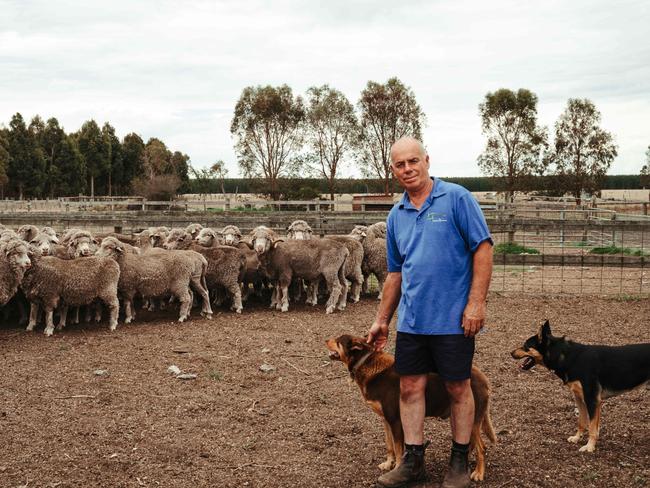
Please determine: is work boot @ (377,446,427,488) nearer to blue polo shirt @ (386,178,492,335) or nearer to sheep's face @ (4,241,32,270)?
blue polo shirt @ (386,178,492,335)

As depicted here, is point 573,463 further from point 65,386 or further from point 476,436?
point 65,386

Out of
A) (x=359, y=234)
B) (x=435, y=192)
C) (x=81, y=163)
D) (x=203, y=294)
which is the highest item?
(x=81, y=163)

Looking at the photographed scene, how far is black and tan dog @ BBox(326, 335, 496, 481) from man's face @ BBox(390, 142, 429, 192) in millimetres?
1299

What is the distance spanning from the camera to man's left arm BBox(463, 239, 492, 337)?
172 inches

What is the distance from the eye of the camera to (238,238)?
14.3 m

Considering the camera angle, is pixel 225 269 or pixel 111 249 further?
pixel 225 269

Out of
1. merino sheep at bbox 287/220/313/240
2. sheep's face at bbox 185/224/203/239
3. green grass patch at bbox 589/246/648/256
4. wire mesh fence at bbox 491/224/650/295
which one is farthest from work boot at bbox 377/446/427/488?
green grass patch at bbox 589/246/648/256

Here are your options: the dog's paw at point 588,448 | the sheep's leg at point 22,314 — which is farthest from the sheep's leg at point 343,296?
the dog's paw at point 588,448

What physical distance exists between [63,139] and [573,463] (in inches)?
2536

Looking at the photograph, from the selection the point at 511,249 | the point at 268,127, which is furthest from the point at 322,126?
the point at 511,249

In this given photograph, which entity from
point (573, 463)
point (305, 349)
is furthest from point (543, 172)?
point (573, 463)

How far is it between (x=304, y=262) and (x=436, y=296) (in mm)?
7866

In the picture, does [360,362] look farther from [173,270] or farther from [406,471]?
[173,270]

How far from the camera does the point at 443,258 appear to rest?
4465mm
